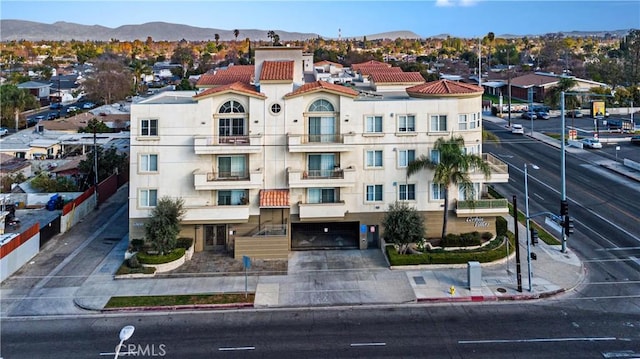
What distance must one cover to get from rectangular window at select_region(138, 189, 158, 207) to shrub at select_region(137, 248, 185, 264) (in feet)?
12.6

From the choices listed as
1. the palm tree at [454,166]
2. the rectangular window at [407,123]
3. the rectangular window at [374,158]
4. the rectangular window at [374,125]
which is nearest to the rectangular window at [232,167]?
the rectangular window at [374,158]

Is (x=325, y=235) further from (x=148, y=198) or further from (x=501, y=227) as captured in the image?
(x=501, y=227)

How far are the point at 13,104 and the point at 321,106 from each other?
283 ft

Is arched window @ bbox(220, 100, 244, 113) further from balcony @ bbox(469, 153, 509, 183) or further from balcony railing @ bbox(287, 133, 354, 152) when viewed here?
balcony @ bbox(469, 153, 509, 183)

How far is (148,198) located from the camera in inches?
1400

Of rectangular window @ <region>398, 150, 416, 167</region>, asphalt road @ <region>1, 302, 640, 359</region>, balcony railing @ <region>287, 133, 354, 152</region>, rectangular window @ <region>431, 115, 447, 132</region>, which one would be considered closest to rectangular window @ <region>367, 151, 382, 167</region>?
rectangular window @ <region>398, 150, 416, 167</region>

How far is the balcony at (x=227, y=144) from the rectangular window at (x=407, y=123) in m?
10.0

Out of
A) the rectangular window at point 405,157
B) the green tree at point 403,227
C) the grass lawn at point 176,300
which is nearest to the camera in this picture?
the grass lawn at point 176,300

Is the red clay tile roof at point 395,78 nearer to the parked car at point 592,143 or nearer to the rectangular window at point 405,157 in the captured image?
the rectangular window at point 405,157

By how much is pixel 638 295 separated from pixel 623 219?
1551 centimetres

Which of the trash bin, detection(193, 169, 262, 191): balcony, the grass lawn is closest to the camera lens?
the grass lawn

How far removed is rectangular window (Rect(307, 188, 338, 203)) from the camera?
36.7m

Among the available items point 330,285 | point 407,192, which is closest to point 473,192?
point 407,192

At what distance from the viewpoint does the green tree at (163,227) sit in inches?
1298
